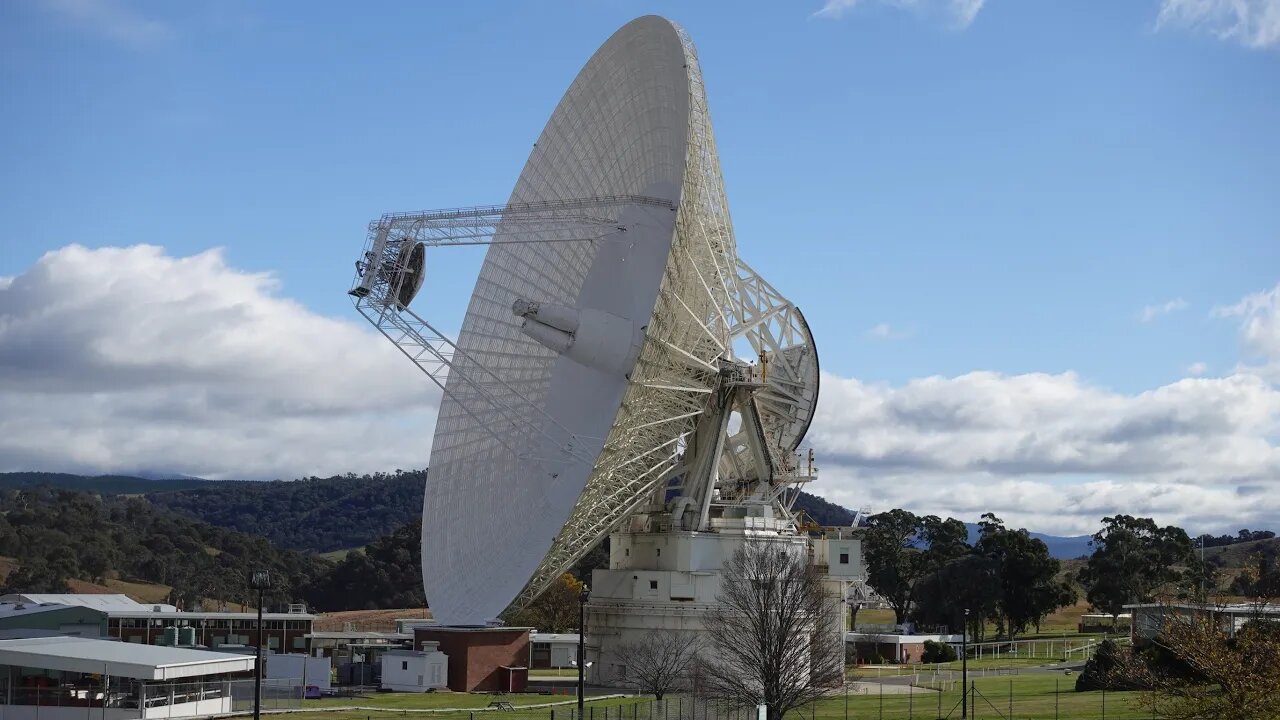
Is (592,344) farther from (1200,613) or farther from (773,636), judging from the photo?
(1200,613)

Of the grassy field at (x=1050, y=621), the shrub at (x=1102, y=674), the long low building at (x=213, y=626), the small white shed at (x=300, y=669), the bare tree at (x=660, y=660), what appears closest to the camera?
the shrub at (x=1102, y=674)

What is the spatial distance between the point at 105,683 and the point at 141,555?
112 m

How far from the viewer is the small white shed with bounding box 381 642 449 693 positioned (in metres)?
56.2

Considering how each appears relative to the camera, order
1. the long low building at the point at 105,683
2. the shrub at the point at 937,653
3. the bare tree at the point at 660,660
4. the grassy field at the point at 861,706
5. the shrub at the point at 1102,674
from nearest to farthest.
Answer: the long low building at the point at 105,683 → the grassy field at the point at 861,706 → the shrub at the point at 1102,674 → the bare tree at the point at 660,660 → the shrub at the point at 937,653

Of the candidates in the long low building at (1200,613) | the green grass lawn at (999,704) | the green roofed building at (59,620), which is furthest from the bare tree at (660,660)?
the green roofed building at (59,620)

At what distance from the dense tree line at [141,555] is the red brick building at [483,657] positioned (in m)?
63.2

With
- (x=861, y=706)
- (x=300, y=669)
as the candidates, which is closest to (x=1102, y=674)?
(x=861, y=706)

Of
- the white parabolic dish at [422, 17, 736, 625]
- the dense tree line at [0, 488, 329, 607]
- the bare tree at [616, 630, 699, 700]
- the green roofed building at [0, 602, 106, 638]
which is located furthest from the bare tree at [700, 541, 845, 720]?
the dense tree line at [0, 488, 329, 607]

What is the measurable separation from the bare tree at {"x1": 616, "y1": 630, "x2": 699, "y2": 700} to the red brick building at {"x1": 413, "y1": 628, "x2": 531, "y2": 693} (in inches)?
169

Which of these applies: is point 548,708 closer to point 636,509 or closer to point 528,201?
point 636,509

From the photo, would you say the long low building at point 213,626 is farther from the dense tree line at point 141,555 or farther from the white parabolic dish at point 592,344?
the dense tree line at point 141,555

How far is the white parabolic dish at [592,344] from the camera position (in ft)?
153

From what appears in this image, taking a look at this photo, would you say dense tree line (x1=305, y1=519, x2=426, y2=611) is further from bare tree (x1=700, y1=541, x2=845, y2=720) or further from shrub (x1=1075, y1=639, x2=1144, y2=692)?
shrub (x1=1075, y1=639, x2=1144, y2=692)

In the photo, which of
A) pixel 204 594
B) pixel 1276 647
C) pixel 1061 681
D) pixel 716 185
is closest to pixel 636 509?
pixel 716 185
